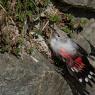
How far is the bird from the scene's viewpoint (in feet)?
15.7

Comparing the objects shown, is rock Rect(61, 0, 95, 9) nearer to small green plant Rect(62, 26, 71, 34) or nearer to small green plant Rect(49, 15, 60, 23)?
small green plant Rect(49, 15, 60, 23)

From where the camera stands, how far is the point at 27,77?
4.37 m

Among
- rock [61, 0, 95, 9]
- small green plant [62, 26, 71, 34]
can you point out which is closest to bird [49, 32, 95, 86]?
small green plant [62, 26, 71, 34]

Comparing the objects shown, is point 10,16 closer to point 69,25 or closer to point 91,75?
point 69,25

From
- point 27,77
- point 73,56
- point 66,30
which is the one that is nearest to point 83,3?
point 66,30

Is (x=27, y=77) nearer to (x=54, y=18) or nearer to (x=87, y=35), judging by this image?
(x=54, y=18)

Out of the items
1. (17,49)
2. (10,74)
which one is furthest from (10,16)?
(10,74)

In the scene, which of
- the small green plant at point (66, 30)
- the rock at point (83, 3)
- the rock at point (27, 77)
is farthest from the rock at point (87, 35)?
the rock at point (27, 77)

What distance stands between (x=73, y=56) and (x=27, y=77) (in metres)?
0.78

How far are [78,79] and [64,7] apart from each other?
1003 millimetres

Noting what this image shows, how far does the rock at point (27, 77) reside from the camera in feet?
14.1

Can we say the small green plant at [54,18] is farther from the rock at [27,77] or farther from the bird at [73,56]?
the rock at [27,77]

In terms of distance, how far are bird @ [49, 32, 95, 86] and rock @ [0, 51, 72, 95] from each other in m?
0.26

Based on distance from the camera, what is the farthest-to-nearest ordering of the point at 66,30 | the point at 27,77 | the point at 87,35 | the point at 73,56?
the point at 87,35, the point at 66,30, the point at 73,56, the point at 27,77
